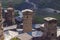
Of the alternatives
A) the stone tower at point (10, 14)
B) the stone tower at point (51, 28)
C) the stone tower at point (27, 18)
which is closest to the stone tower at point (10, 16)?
the stone tower at point (10, 14)

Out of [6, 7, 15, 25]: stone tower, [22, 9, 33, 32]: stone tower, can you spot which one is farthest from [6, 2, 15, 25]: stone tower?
[22, 9, 33, 32]: stone tower

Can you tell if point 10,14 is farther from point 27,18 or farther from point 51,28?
point 51,28

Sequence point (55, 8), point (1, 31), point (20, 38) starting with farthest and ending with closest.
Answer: point (55, 8)
point (20, 38)
point (1, 31)

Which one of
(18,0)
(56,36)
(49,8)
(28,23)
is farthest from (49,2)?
(56,36)

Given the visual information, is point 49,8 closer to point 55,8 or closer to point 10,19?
point 55,8

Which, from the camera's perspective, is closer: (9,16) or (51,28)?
(51,28)

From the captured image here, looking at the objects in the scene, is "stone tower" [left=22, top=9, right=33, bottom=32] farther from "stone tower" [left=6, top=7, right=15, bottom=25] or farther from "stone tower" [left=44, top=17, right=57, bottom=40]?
"stone tower" [left=6, top=7, right=15, bottom=25]

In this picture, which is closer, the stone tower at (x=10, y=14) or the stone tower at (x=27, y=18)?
the stone tower at (x=27, y=18)

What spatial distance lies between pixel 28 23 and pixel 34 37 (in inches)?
96.2

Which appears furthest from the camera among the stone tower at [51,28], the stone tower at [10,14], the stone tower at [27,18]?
the stone tower at [10,14]

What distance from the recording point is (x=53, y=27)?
16391 millimetres

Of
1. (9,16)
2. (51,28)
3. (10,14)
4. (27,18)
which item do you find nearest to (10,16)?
(9,16)

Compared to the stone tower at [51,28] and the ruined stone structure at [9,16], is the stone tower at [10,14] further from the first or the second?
the stone tower at [51,28]

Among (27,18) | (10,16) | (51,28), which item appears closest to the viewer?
(51,28)
